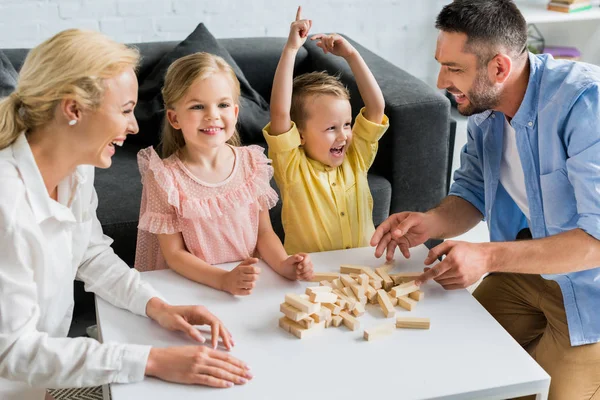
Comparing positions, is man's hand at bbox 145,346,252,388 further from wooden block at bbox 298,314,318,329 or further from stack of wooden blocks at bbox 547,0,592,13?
stack of wooden blocks at bbox 547,0,592,13

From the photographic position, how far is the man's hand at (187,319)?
1.50 m

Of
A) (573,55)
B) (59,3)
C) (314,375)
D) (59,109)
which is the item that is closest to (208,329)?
(314,375)

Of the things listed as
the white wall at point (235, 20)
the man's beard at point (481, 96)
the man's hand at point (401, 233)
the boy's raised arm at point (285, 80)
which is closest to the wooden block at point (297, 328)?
the man's hand at point (401, 233)

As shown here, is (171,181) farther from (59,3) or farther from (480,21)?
(59,3)

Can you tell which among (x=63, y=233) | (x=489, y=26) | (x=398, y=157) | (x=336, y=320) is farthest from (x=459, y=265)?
(x=398, y=157)

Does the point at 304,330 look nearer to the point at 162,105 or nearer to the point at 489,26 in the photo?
the point at 489,26

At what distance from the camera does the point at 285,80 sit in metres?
2.00

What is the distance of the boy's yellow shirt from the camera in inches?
81.4

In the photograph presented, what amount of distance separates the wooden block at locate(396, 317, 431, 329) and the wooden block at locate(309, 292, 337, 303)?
0.14 m

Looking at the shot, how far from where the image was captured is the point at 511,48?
6.13 feet

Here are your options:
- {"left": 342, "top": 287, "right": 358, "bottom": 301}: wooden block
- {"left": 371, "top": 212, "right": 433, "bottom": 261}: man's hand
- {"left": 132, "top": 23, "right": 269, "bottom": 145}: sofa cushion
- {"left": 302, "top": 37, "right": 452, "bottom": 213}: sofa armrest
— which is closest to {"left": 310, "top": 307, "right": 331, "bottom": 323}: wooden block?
{"left": 342, "top": 287, "right": 358, "bottom": 301}: wooden block

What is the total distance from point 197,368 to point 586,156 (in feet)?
3.33

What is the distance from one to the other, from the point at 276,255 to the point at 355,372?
0.49 m

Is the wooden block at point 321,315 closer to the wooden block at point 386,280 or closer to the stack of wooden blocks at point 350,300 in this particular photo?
the stack of wooden blocks at point 350,300
